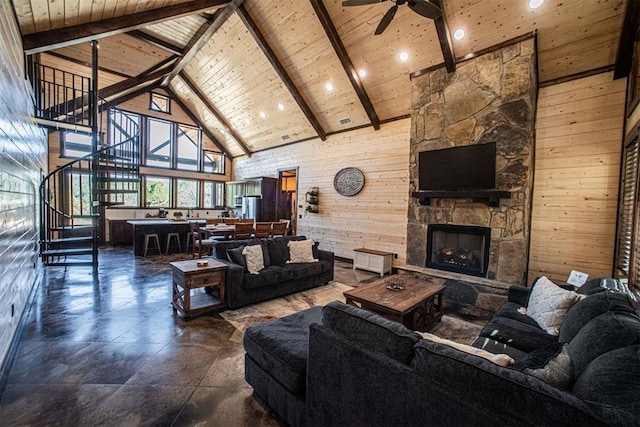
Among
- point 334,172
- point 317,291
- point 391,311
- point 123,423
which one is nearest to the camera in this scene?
point 123,423

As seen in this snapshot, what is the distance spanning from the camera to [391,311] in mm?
2578

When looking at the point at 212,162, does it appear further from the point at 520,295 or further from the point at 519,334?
the point at 519,334

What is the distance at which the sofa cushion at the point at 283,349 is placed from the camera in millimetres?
1661

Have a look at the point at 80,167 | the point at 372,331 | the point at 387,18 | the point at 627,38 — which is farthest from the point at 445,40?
the point at 80,167

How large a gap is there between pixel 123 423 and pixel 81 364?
0.97 m

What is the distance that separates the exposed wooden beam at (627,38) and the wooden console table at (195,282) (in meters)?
5.67

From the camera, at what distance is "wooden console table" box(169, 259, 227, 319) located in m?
3.15

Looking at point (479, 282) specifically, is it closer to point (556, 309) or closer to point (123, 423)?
point (556, 309)

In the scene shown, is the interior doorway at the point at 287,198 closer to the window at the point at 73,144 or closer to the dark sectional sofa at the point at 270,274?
the dark sectional sofa at the point at 270,274

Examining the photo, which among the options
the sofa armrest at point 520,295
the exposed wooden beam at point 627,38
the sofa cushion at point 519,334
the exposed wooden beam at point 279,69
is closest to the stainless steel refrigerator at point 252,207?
the exposed wooden beam at point 279,69

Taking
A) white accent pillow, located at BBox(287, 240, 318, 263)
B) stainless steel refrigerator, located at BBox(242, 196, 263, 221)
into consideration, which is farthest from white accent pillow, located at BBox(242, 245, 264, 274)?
stainless steel refrigerator, located at BBox(242, 196, 263, 221)

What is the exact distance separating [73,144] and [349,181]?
7.73 m

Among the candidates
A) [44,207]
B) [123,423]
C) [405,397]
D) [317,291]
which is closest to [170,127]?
[44,207]

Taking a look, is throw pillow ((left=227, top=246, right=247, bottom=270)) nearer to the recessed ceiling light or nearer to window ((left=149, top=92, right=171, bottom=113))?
the recessed ceiling light
